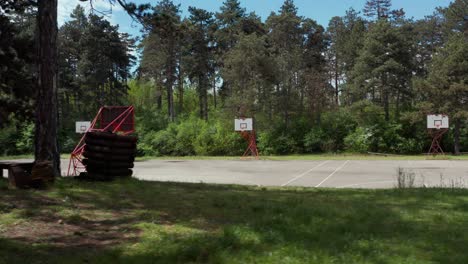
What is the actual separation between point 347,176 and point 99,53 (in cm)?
3560

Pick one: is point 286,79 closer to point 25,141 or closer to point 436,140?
point 436,140

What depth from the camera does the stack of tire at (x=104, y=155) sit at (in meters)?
10.0

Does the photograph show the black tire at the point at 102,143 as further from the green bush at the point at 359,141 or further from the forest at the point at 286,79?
the green bush at the point at 359,141

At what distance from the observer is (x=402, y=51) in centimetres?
3844

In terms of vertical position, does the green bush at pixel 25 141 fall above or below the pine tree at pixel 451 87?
below

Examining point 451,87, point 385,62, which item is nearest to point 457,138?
point 451,87

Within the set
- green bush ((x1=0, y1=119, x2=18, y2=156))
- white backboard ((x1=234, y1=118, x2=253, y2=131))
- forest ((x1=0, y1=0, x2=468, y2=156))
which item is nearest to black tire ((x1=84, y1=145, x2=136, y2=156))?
→ forest ((x1=0, y1=0, x2=468, y2=156))

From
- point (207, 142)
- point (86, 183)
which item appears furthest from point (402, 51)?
point (86, 183)

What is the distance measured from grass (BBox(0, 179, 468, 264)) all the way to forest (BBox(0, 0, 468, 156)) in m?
25.1

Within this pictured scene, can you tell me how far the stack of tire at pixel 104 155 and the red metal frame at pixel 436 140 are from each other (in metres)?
28.9

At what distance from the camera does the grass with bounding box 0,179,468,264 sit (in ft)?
14.1

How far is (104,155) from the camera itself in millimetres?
10094

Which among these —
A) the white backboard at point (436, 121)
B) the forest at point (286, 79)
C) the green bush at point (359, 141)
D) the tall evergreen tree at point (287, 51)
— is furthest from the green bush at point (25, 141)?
the white backboard at point (436, 121)

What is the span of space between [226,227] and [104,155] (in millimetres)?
5499
